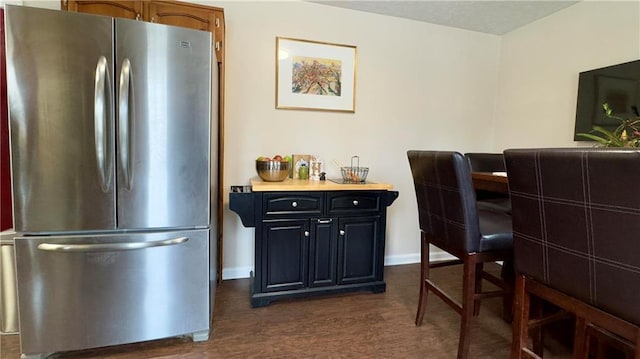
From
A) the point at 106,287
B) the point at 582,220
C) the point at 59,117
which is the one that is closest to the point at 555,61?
the point at 582,220

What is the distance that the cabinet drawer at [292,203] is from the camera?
7.25 feet

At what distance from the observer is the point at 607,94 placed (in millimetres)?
2301

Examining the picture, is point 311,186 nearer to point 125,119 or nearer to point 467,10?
point 125,119

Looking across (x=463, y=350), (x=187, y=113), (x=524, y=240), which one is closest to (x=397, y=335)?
(x=463, y=350)

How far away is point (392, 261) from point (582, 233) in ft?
7.49

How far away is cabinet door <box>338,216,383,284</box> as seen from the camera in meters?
2.40

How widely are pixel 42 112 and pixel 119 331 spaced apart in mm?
1165

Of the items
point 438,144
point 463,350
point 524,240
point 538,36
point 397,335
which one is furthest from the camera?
point 438,144

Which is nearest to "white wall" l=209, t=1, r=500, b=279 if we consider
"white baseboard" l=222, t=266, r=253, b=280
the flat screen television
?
"white baseboard" l=222, t=266, r=253, b=280

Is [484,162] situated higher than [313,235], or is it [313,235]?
[484,162]

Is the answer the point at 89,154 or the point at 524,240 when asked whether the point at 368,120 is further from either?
the point at 89,154

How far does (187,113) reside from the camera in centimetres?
169

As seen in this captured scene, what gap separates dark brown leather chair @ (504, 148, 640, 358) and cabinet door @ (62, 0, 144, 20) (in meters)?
2.41

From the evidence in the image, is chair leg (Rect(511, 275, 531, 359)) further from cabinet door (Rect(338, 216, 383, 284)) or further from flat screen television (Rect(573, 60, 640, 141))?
flat screen television (Rect(573, 60, 640, 141))
